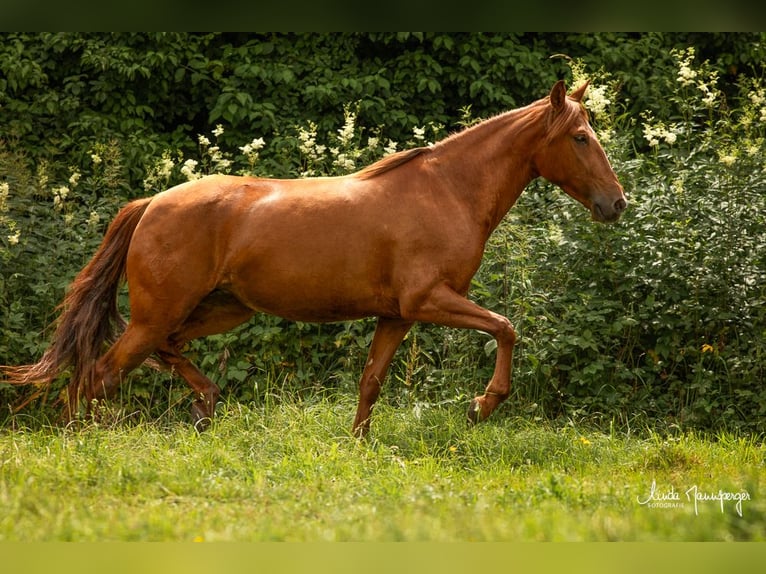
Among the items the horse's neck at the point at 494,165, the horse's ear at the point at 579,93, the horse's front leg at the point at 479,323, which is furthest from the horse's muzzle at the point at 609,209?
the horse's front leg at the point at 479,323

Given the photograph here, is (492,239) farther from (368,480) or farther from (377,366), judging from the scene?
(368,480)

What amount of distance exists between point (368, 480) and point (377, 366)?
1.26 meters

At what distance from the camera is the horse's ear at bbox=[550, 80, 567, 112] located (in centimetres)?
571

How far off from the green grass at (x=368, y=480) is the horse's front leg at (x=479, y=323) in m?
0.29

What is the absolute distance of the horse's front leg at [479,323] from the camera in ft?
18.4

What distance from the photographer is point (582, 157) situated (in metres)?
5.84

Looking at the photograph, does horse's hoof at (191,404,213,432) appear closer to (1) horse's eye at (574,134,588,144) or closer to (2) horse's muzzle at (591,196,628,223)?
(2) horse's muzzle at (591,196,628,223)

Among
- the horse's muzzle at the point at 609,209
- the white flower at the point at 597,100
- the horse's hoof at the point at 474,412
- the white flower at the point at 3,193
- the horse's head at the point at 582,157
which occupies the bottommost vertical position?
the horse's hoof at the point at 474,412

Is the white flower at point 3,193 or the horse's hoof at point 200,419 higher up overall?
the white flower at point 3,193

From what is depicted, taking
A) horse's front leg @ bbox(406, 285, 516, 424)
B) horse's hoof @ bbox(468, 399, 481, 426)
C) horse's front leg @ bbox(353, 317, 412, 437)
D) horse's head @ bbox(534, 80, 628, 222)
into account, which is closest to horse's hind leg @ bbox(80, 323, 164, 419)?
horse's front leg @ bbox(353, 317, 412, 437)

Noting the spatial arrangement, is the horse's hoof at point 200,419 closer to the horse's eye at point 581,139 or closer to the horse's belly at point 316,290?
the horse's belly at point 316,290

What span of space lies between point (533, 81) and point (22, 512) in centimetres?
729

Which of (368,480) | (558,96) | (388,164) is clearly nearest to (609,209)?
(558,96)

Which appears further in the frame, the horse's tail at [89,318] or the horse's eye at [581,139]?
the horse's tail at [89,318]
